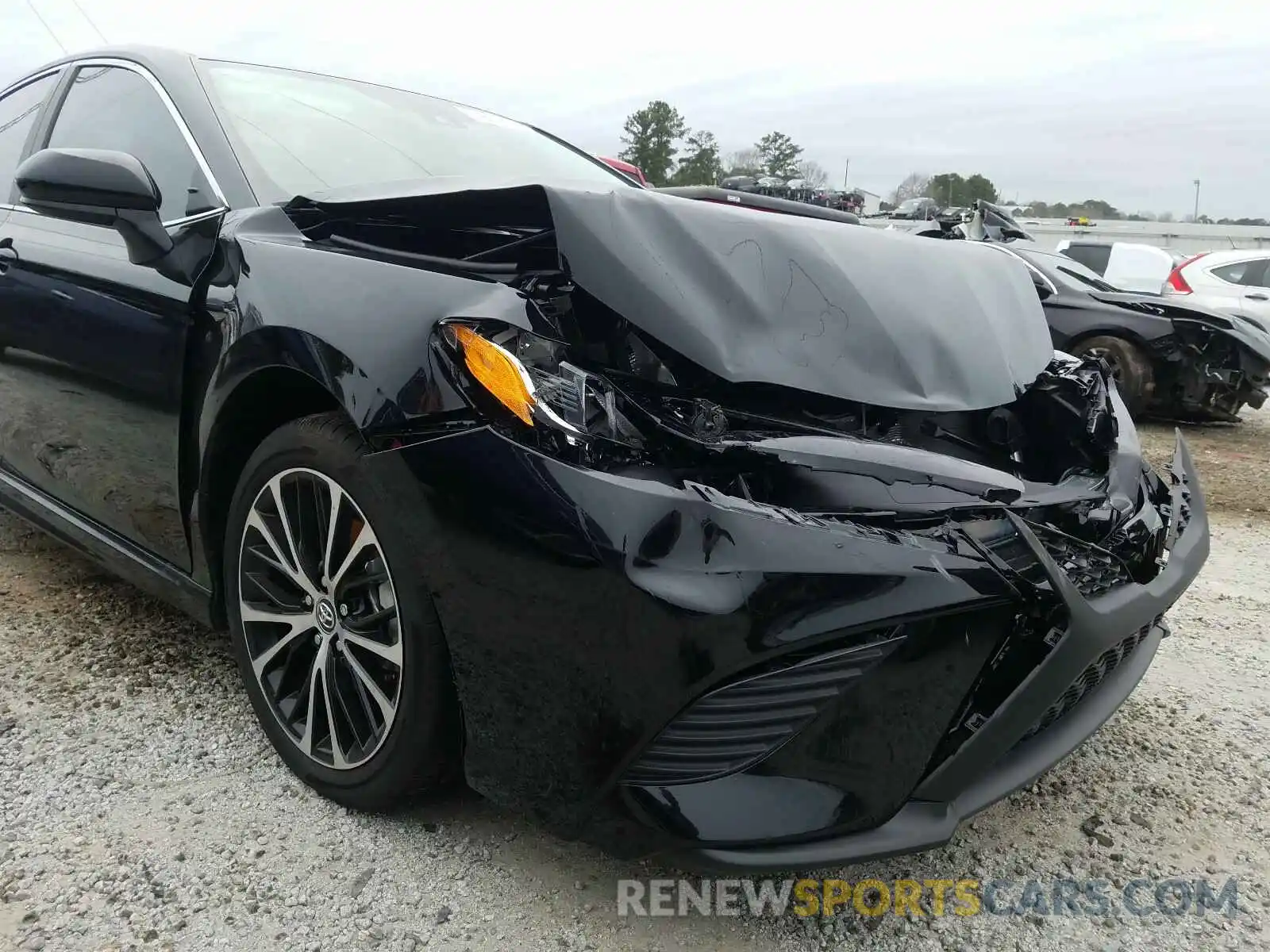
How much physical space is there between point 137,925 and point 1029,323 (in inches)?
91.3

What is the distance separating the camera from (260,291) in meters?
1.87

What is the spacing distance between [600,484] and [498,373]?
0.26 metres

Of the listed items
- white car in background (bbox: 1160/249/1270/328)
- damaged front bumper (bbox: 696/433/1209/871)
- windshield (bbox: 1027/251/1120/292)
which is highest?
damaged front bumper (bbox: 696/433/1209/871)

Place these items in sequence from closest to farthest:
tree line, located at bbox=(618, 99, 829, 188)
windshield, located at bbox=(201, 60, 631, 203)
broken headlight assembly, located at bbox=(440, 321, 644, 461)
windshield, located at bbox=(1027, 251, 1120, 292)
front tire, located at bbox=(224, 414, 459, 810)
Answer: broken headlight assembly, located at bbox=(440, 321, 644, 461), front tire, located at bbox=(224, 414, 459, 810), windshield, located at bbox=(201, 60, 631, 203), windshield, located at bbox=(1027, 251, 1120, 292), tree line, located at bbox=(618, 99, 829, 188)

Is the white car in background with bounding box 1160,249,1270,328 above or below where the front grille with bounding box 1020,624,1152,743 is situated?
below

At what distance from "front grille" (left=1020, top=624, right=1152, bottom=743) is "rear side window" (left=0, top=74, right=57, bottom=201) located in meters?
3.29

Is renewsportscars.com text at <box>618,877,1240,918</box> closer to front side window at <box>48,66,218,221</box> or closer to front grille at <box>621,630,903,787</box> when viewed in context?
front grille at <box>621,630,903,787</box>

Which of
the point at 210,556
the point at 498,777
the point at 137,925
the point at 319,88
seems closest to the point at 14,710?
the point at 210,556

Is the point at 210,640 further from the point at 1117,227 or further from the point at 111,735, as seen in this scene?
the point at 1117,227

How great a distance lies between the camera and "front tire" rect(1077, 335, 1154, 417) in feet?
24.2

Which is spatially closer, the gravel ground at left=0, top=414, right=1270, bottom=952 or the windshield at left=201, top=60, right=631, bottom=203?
the gravel ground at left=0, top=414, right=1270, bottom=952

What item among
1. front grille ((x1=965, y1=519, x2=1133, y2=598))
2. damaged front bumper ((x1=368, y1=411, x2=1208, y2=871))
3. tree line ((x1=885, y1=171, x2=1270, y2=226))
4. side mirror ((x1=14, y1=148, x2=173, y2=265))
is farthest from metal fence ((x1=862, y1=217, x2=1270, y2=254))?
damaged front bumper ((x1=368, y1=411, x2=1208, y2=871))

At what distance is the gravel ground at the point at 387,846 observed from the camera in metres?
1.66

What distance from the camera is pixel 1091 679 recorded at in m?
1.72
